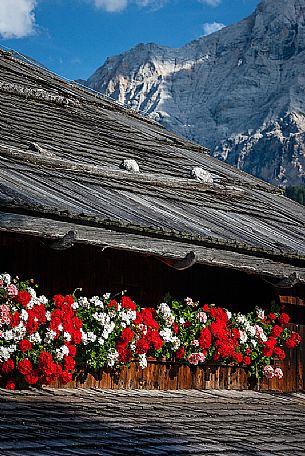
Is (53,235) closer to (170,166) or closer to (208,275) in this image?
(208,275)

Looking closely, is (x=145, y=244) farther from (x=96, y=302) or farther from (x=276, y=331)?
(x=276, y=331)

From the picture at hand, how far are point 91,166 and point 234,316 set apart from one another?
7.36ft

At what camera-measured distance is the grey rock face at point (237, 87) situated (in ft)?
371

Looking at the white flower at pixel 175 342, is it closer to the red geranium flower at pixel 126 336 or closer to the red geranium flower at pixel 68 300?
the red geranium flower at pixel 126 336

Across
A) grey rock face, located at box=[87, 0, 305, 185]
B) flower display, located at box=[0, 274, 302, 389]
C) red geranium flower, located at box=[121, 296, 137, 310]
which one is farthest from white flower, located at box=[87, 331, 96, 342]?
grey rock face, located at box=[87, 0, 305, 185]

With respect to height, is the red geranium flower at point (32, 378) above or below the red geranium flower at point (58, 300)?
below

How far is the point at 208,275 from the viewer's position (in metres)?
8.91

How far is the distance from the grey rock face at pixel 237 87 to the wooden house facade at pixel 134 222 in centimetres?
9967

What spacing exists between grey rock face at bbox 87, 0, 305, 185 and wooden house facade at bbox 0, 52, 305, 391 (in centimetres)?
9967

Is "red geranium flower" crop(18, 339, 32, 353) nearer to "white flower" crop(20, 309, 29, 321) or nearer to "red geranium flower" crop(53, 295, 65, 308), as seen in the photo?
"white flower" crop(20, 309, 29, 321)

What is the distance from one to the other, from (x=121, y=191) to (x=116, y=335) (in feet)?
5.80

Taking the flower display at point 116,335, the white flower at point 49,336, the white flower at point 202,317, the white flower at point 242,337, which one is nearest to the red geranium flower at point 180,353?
the flower display at point 116,335

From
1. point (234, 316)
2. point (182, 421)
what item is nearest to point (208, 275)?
point (234, 316)

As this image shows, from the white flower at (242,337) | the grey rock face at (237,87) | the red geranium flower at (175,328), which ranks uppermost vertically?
the grey rock face at (237,87)
